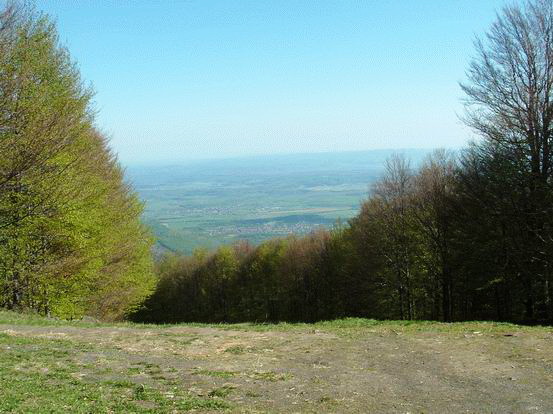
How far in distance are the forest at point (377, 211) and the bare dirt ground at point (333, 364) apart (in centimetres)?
518

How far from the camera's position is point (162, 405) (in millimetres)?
8617

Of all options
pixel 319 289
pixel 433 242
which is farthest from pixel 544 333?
pixel 319 289

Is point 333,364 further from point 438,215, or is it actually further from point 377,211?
point 377,211

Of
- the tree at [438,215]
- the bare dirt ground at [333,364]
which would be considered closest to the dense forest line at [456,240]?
the tree at [438,215]

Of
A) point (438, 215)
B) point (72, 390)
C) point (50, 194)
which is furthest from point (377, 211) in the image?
point (72, 390)

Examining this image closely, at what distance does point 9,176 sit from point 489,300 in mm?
30679

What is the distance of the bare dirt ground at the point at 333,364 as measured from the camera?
920cm

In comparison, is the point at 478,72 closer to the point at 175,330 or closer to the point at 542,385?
the point at 542,385

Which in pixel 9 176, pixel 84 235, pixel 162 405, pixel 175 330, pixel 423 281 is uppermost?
pixel 9 176

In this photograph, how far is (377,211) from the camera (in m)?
35.0

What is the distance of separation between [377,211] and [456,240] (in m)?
7.60

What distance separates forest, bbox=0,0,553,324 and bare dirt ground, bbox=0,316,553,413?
204 inches

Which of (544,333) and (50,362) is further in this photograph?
(544,333)

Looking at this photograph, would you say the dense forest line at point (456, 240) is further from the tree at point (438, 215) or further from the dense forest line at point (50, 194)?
the dense forest line at point (50, 194)
